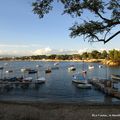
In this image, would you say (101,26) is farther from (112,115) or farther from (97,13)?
(112,115)

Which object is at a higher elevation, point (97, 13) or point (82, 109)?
point (97, 13)

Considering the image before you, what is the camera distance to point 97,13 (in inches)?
747

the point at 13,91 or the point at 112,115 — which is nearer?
the point at 112,115

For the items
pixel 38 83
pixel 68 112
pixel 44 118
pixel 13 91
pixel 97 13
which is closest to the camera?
pixel 44 118

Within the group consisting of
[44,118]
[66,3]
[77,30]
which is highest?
[66,3]

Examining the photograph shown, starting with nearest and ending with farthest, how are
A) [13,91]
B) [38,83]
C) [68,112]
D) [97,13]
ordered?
[68,112] → [97,13] → [13,91] → [38,83]

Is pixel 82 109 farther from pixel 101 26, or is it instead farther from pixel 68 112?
pixel 101 26

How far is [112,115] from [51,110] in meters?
3.81

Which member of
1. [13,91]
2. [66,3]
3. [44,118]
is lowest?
[13,91]

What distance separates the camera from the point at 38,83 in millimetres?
79688

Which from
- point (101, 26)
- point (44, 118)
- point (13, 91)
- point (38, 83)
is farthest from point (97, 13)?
point (38, 83)

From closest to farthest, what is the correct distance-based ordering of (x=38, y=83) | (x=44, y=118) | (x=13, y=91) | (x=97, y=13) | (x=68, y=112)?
(x=44, y=118), (x=68, y=112), (x=97, y=13), (x=13, y=91), (x=38, y=83)

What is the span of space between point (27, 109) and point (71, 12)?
650cm

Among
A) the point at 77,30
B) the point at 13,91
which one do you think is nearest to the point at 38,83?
the point at 13,91
